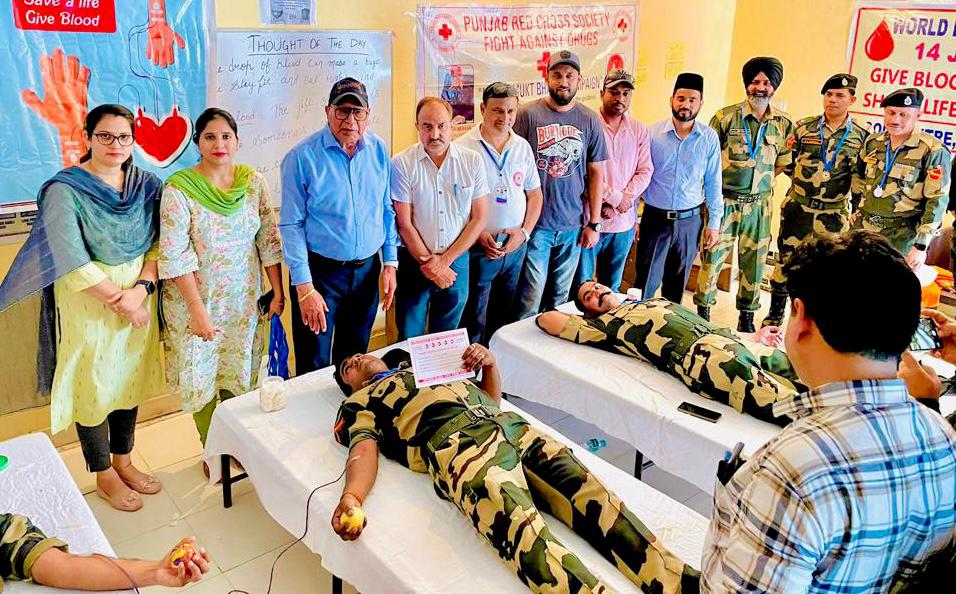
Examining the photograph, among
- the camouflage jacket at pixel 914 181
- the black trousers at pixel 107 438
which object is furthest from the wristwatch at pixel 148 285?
the camouflage jacket at pixel 914 181

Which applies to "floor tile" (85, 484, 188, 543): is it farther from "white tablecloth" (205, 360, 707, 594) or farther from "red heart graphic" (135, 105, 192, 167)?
"red heart graphic" (135, 105, 192, 167)

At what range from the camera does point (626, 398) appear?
267 cm

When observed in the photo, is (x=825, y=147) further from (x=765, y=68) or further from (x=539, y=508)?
(x=539, y=508)

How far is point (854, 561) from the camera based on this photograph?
1.20 m

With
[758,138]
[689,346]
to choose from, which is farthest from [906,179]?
[689,346]

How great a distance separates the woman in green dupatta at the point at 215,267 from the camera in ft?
8.43

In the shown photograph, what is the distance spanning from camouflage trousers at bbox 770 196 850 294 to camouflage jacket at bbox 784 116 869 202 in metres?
0.07

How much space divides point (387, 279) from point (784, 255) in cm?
A: 255

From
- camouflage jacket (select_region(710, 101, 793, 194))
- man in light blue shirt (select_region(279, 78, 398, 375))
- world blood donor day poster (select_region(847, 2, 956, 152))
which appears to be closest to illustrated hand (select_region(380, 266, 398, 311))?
man in light blue shirt (select_region(279, 78, 398, 375))

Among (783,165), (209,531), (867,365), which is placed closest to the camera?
(867,365)

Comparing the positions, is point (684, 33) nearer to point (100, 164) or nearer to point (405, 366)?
point (405, 366)

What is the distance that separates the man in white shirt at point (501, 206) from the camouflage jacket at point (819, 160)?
170 centimetres

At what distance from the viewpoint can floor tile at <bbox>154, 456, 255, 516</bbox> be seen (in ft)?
9.13

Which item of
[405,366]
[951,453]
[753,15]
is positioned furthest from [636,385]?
[753,15]
